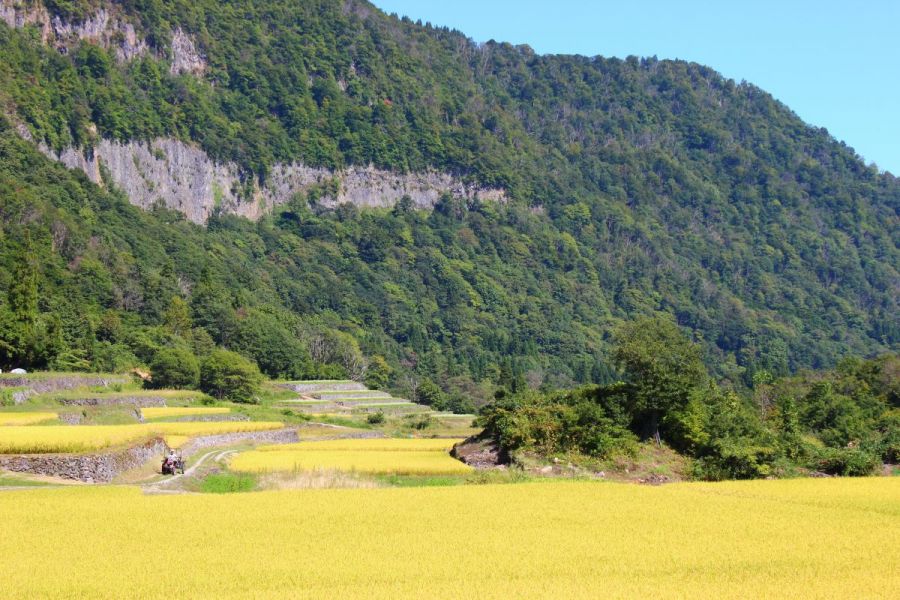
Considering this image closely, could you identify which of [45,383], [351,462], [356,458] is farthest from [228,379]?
[351,462]

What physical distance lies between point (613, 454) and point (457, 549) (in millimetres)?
22145

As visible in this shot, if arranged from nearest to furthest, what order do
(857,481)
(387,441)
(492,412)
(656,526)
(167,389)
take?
(656,526) < (857,481) < (492,412) < (387,441) < (167,389)

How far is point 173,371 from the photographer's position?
86.2 meters

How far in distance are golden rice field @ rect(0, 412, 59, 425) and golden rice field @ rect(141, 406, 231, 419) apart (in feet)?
30.2

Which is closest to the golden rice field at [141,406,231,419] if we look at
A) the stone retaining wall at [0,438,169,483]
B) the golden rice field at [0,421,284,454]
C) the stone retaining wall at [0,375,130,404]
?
the stone retaining wall at [0,375,130,404]

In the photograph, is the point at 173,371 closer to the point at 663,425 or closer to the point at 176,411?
the point at 176,411

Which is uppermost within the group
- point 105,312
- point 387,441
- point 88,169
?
point 88,169

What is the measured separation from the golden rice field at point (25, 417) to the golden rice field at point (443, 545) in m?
18.4

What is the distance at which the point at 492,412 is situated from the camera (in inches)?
2051

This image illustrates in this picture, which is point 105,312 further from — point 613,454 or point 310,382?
point 613,454

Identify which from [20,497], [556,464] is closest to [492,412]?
[556,464]

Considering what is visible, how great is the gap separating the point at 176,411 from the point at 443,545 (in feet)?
151

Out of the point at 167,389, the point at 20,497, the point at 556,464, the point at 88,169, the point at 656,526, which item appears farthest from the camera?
the point at 88,169

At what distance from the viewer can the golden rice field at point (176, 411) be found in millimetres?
63787
